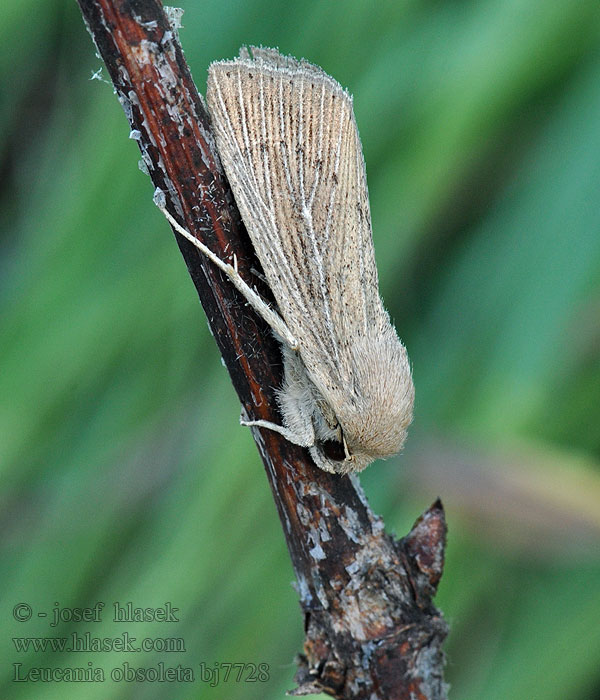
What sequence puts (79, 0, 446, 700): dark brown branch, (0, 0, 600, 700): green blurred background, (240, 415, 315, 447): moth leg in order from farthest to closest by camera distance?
1. (0, 0, 600, 700): green blurred background
2. (240, 415, 315, 447): moth leg
3. (79, 0, 446, 700): dark brown branch

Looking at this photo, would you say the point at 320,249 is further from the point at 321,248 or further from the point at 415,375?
the point at 415,375

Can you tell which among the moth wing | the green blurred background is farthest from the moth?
the green blurred background

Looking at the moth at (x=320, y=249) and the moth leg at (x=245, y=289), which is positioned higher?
the moth at (x=320, y=249)

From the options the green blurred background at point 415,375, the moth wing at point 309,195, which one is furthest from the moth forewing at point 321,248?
the green blurred background at point 415,375

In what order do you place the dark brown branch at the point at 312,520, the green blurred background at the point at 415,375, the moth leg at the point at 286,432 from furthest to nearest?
the green blurred background at the point at 415,375, the moth leg at the point at 286,432, the dark brown branch at the point at 312,520

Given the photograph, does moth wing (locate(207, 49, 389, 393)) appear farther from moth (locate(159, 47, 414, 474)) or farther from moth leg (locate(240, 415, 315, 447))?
moth leg (locate(240, 415, 315, 447))

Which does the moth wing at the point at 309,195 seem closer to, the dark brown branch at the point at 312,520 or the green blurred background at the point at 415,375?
the dark brown branch at the point at 312,520

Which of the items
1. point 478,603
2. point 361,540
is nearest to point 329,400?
point 361,540

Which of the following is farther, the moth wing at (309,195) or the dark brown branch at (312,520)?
the moth wing at (309,195)

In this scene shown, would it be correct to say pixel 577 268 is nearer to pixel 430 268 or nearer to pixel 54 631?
pixel 430 268
